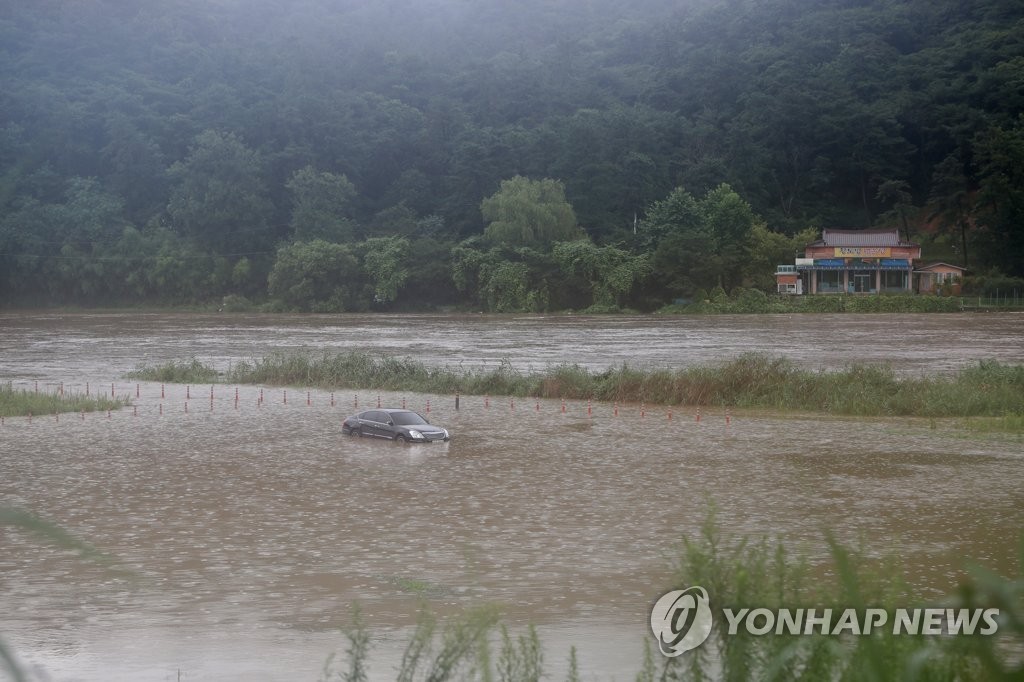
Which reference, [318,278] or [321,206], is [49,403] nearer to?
[318,278]

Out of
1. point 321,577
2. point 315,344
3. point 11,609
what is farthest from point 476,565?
point 315,344

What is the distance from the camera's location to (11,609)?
498 inches

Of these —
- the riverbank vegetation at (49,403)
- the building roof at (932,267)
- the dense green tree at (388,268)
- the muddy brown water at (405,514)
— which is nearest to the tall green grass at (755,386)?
the muddy brown water at (405,514)

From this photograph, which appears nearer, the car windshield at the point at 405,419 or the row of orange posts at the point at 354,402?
the car windshield at the point at 405,419

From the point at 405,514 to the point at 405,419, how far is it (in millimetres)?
8909

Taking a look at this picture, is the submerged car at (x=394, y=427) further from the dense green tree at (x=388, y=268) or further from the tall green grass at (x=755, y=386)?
the dense green tree at (x=388, y=268)

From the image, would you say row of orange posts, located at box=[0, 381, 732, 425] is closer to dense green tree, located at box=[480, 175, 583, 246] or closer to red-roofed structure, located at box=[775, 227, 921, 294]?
red-roofed structure, located at box=[775, 227, 921, 294]

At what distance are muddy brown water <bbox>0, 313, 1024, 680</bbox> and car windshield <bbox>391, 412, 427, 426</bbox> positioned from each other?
103 cm

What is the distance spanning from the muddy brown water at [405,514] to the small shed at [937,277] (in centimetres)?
4718

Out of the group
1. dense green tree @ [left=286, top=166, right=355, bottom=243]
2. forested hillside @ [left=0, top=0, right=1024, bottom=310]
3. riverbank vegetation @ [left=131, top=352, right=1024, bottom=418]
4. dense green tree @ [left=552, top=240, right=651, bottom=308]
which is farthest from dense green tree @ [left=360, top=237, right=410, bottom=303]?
riverbank vegetation @ [left=131, top=352, right=1024, bottom=418]

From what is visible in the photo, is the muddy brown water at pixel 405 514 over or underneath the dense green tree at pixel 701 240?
underneath

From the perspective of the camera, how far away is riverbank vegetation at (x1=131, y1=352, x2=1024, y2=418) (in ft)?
102

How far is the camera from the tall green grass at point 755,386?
3095 cm

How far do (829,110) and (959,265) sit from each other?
24587mm
